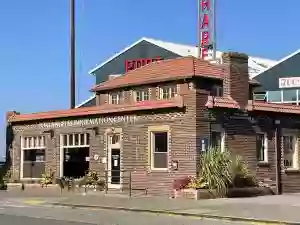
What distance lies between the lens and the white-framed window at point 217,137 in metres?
26.7

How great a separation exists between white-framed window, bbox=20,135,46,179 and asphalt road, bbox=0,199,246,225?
10.5 m

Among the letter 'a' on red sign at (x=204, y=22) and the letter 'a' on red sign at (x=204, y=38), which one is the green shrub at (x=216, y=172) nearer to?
the letter 'a' on red sign at (x=204, y=38)

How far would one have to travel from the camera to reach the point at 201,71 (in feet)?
94.4

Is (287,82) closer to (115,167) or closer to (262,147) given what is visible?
(262,147)

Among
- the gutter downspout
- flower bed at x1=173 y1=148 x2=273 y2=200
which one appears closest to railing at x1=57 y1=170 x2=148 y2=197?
flower bed at x1=173 y1=148 x2=273 y2=200

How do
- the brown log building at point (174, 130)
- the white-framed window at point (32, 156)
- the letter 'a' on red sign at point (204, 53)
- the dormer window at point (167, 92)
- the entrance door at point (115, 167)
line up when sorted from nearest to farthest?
the brown log building at point (174, 130) < the entrance door at point (115, 167) < the dormer window at point (167, 92) < the white-framed window at point (32, 156) < the letter 'a' on red sign at point (204, 53)

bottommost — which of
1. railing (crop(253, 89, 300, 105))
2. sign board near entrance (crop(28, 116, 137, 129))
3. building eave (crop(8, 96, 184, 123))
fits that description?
sign board near entrance (crop(28, 116, 137, 129))

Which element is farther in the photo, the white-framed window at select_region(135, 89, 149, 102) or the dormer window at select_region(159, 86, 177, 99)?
the white-framed window at select_region(135, 89, 149, 102)

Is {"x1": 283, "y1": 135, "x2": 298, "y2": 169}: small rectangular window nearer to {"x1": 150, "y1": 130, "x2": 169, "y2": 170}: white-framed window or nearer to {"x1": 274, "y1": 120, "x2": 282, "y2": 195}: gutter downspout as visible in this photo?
{"x1": 274, "y1": 120, "x2": 282, "y2": 195}: gutter downspout

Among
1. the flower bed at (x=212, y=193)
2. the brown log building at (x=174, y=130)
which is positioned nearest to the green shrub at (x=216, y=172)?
the flower bed at (x=212, y=193)

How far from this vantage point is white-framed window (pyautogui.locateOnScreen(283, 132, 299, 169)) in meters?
29.8

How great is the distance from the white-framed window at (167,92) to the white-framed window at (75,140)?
4.28m

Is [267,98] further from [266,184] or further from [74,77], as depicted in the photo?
[266,184]

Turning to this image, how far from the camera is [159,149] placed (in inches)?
1084
